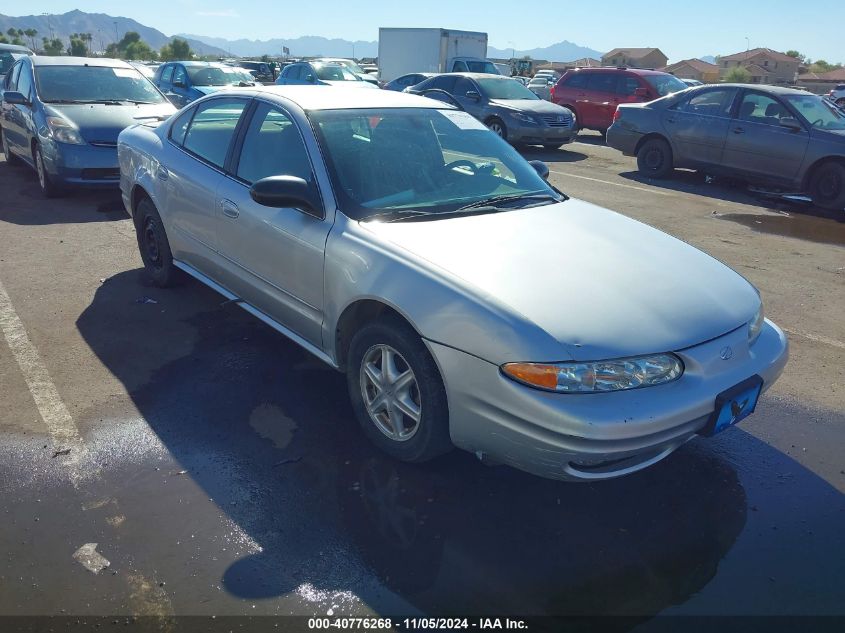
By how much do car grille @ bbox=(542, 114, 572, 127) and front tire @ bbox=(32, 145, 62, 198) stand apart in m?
9.11

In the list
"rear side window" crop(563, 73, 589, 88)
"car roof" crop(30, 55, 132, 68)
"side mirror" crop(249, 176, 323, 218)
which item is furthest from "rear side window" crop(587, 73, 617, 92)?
"side mirror" crop(249, 176, 323, 218)

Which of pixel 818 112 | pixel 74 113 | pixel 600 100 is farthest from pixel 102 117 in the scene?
pixel 600 100

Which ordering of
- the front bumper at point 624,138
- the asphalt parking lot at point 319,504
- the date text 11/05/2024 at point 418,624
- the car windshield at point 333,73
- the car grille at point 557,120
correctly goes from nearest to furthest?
the date text 11/05/2024 at point 418,624
the asphalt parking lot at point 319,504
the front bumper at point 624,138
the car grille at point 557,120
the car windshield at point 333,73

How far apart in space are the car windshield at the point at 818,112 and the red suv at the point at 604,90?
6.05m

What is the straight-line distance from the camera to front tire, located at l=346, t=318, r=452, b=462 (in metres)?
3.15

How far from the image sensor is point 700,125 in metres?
11.3

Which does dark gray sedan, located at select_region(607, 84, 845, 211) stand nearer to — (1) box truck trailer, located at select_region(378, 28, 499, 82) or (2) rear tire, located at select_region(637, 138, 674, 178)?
(2) rear tire, located at select_region(637, 138, 674, 178)

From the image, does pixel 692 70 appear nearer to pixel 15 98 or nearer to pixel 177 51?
pixel 177 51

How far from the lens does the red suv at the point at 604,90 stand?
16531 mm

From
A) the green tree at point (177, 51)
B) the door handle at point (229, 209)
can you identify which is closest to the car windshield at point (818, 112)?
the door handle at point (229, 209)

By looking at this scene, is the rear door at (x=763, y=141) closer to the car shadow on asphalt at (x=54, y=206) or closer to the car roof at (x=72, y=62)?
the car shadow on asphalt at (x=54, y=206)

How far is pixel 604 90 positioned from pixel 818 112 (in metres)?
7.28

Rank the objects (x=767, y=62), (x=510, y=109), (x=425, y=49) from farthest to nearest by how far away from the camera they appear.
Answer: (x=767, y=62) < (x=425, y=49) < (x=510, y=109)

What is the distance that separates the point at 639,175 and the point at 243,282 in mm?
9784
